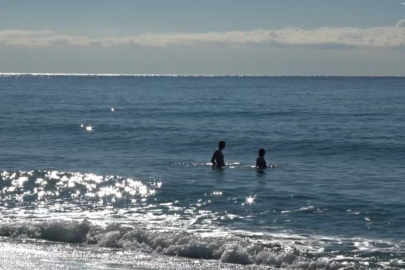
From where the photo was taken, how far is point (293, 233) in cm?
1442

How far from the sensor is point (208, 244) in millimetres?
13086

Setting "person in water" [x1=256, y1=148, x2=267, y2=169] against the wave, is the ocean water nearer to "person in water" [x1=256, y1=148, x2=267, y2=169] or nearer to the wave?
the wave

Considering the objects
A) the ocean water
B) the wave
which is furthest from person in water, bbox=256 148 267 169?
the wave

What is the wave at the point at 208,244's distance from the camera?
12.4m

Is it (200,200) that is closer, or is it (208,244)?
(208,244)

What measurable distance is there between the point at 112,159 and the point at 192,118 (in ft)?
66.5

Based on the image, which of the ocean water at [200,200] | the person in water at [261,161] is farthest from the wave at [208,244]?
the person in water at [261,161]

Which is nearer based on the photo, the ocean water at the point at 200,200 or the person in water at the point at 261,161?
the ocean water at the point at 200,200

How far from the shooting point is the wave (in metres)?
12.4

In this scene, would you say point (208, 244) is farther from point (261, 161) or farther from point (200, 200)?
point (261, 161)

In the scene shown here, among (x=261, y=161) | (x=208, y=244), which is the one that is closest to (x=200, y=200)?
(x=208, y=244)

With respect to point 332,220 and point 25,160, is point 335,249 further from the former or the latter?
point 25,160

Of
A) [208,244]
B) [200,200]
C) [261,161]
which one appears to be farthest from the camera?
[261,161]

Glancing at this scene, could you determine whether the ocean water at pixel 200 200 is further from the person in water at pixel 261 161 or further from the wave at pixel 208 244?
the person in water at pixel 261 161
